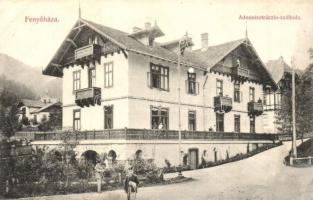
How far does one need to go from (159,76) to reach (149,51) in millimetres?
1282

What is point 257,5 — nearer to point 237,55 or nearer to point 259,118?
point 237,55

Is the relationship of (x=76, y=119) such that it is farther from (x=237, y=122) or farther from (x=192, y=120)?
(x=237, y=122)


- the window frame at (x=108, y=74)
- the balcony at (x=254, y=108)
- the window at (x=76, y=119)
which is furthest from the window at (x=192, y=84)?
the window at (x=76, y=119)

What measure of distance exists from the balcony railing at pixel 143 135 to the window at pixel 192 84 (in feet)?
5.47

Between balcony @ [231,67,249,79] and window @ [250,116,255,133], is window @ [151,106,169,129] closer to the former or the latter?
balcony @ [231,67,249,79]

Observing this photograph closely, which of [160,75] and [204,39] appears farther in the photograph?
Result: [160,75]

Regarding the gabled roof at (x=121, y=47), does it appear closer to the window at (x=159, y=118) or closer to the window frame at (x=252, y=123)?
the window at (x=159, y=118)

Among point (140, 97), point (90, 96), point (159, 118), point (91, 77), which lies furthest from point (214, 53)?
point (90, 96)

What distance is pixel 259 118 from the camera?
19125 millimetres

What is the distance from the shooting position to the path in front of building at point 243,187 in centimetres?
962

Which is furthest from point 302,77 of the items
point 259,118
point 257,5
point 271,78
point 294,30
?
point 259,118

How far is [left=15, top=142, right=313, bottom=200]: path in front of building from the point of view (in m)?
9.62

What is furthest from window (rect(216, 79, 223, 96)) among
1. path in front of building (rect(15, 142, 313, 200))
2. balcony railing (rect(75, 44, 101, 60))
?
balcony railing (rect(75, 44, 101, 60))

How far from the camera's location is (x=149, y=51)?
46.0ft
